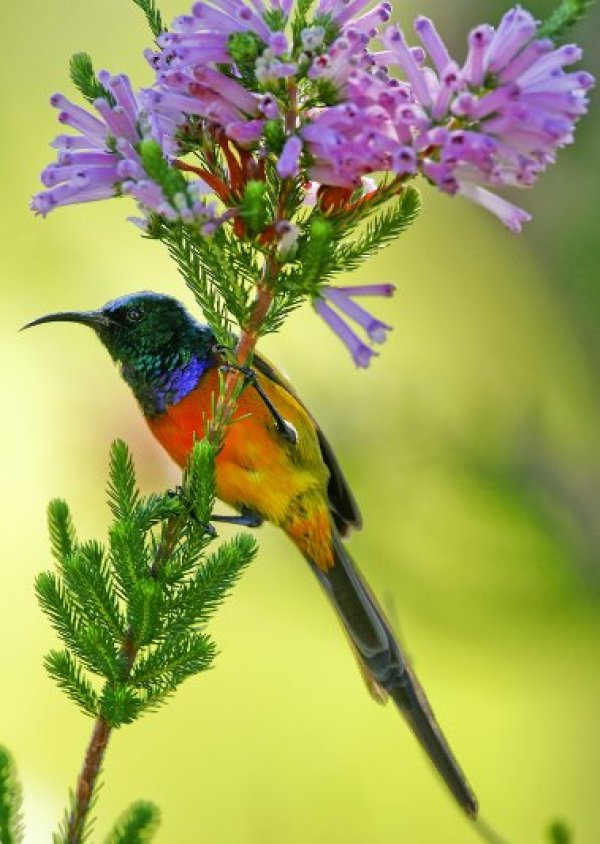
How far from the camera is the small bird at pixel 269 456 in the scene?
106 inches

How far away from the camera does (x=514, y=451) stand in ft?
13.7

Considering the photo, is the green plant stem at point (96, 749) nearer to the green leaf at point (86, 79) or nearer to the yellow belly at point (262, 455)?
the green leaf at point (86, 79)

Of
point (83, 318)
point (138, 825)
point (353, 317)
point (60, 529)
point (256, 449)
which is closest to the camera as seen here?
point (138, 825)

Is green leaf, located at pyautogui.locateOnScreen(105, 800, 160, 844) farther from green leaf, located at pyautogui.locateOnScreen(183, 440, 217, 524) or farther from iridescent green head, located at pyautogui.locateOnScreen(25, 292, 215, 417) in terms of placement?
iridescent green head, located at pyautogui.locateOnScreen(25, 292, 215, 417)

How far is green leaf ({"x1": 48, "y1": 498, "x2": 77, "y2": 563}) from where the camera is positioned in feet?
6.16

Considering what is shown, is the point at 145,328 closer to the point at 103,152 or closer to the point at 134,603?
the point at 103,152

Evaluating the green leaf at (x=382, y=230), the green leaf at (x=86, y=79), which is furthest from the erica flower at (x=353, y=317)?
the green leaf at (x=86, y=79)

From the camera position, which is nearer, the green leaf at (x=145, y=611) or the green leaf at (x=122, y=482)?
the green leaf at (x=145, y=611)

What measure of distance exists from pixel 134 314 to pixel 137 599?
103 centimetres

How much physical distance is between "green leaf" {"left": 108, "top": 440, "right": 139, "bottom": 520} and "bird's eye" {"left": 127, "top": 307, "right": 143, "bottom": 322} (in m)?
0.76

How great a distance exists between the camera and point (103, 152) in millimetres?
1883

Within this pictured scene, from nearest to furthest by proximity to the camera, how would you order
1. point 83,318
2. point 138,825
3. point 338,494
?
point 138,825 < point 83,318 < point 338,494

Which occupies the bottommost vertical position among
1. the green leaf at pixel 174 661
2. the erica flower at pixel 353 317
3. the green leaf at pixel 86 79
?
the green leaf at pixel 174 661

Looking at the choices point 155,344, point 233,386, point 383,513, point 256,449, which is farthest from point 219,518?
point 383,513
